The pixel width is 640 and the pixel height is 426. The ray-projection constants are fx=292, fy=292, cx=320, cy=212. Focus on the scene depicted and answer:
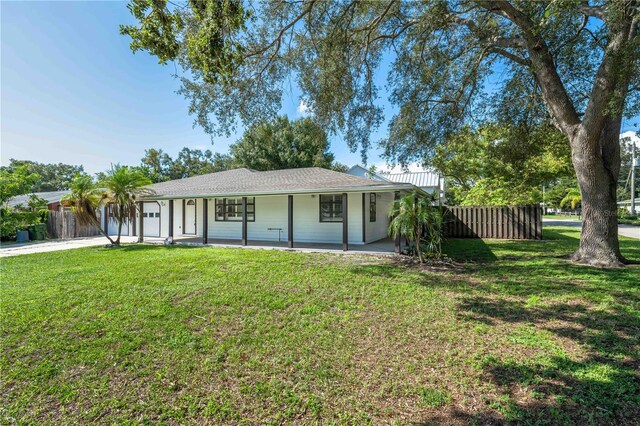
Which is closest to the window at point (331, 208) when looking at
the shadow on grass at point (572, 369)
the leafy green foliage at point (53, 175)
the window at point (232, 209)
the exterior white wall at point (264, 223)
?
the exterior white wall at point (264, 223)

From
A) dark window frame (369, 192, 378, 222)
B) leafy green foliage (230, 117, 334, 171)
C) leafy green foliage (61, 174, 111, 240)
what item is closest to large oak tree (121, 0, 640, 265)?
dark window frame (369, 192, 378, 222)

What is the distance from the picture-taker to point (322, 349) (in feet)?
11.3

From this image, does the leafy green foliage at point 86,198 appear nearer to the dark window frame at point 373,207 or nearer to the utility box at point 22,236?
the utility box at point 22,236

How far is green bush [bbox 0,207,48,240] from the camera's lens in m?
14.2

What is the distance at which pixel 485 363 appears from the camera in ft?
10.2

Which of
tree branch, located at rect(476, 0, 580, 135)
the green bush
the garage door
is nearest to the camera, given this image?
tree branch, located at rect(476, 0, 580, 135)

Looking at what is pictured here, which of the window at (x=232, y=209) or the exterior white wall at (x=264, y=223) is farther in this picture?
the window at (x=232, y=209)

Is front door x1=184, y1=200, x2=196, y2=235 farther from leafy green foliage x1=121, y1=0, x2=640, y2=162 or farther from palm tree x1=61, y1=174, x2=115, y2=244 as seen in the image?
leafy green foliage x1=121, y1=0, x2=640, y2=162

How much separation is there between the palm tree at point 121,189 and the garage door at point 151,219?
3.99 metres

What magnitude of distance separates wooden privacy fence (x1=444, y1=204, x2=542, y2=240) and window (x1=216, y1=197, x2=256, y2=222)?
8966 mm

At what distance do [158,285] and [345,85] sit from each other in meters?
7.21

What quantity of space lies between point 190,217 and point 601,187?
16.6 m

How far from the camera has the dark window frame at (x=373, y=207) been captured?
12623mm

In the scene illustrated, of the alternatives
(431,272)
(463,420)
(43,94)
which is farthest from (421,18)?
(43,94)
